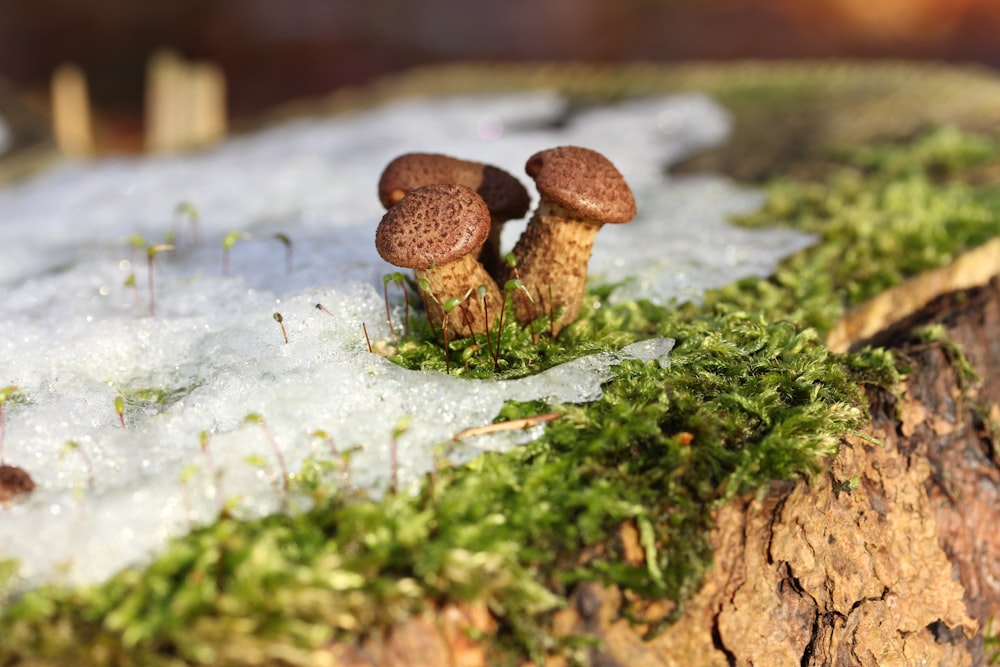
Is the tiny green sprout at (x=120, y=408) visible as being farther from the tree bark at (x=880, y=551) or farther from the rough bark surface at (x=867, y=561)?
the tree bark at (x=880, y=551)

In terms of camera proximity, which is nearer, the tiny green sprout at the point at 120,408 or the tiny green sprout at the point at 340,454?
the tiny green sprout at the point at 340,454

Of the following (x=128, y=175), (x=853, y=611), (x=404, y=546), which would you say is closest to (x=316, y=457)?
(x=404, y=546)

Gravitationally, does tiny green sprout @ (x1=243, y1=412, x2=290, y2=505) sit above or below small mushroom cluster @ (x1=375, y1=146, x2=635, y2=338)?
below

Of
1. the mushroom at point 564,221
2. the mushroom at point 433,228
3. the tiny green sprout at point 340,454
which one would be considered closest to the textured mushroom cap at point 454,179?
the mushroom at point 564,221

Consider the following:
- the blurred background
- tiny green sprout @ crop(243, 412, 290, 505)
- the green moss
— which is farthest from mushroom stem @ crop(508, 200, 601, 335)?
the blurred background

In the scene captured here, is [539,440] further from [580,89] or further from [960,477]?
[580,89]

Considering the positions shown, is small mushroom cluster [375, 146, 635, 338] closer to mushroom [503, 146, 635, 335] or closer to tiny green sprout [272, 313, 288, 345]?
mushroom [503, 146, 635, 335]
